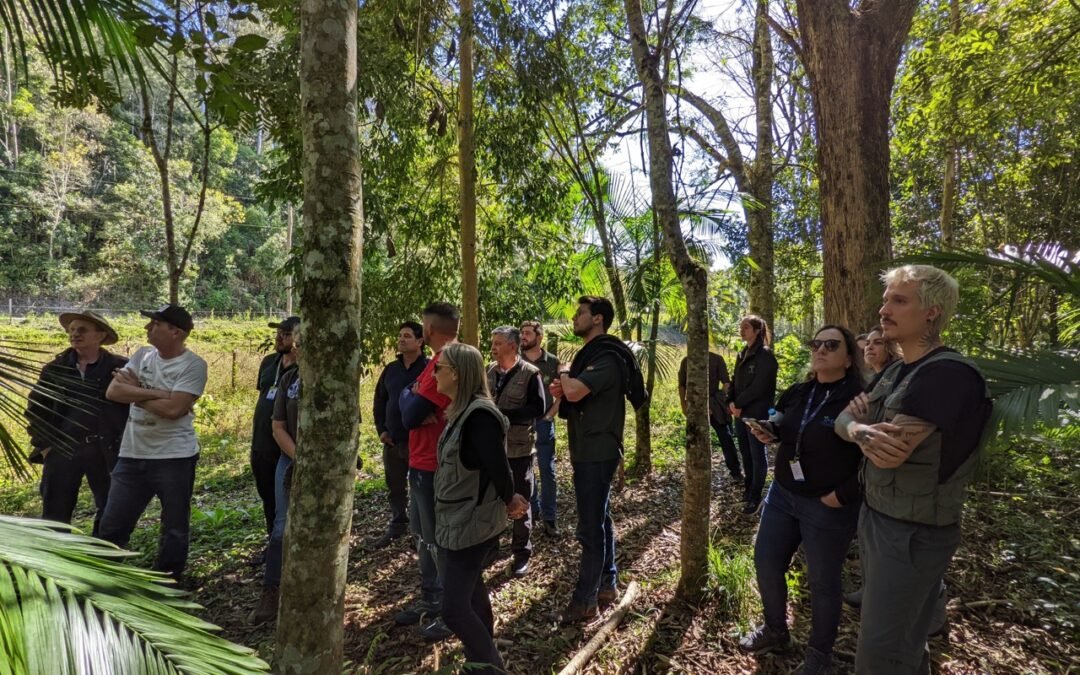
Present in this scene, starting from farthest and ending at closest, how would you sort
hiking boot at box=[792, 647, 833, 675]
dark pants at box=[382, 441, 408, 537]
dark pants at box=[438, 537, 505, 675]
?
dark pants at box=[382, 441, 408, 537] < hiking boot at box=[792, 647, 833, 675] < dark pants at box=[438, 537, 505, 675]

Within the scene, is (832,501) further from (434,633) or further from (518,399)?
(434,633)

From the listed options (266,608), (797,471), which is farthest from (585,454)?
(266,608)

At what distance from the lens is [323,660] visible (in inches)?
66.9

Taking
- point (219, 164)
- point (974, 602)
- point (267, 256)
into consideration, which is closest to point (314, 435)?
point (974, 602)

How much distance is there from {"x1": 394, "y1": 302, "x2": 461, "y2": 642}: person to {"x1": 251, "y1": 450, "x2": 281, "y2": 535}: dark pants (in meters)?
1.23

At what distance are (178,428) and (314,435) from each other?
2.35m

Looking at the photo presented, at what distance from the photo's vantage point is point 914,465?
6.50ft

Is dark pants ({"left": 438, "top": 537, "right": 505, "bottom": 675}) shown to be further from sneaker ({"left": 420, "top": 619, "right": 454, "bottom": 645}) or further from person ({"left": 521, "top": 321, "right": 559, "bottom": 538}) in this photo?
person ({"left": 521, "top": 321, "right": 559, "bottom": 538})

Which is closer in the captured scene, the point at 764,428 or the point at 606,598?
the point at 764,428

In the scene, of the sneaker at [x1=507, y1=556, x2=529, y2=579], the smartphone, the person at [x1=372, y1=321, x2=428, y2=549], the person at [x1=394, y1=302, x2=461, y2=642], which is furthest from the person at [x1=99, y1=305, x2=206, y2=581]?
the smartphone

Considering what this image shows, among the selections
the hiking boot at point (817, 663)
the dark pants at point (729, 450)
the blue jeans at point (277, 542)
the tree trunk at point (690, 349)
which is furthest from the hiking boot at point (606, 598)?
the dark pants at point (729, 450)

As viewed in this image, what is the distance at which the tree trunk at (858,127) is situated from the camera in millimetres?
3859

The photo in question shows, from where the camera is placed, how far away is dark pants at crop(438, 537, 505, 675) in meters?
2.46

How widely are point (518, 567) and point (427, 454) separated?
142cm
